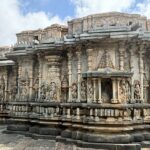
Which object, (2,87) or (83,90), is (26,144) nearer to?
(83,90)

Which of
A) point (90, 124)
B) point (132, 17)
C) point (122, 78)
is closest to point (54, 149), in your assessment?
point (90, 124)

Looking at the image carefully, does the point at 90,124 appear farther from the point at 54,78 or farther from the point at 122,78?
the point at 54,78

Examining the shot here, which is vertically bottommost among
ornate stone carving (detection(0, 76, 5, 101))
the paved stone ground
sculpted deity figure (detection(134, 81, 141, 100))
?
the paved stone ground

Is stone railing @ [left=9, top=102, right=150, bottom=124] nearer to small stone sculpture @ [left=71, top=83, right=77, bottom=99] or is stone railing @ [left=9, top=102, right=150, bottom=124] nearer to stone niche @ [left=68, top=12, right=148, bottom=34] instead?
small stone sculpture @ [left=71, top=83, right=77, bottom=99]

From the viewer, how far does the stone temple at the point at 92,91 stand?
8.97 m

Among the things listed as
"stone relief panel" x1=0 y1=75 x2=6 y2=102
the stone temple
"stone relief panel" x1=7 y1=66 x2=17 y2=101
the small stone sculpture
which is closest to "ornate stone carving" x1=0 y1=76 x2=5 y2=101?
"stone relief panel" x1=0 y1=75 x2=6 y2=102

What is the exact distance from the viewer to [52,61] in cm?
1133

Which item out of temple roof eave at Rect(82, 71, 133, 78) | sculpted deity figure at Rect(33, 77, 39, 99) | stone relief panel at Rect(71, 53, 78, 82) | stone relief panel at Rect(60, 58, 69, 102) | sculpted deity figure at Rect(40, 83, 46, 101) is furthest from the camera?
sculpted deity figure at Rect(33, 77, 39, 99)

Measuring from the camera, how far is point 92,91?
31.6ft

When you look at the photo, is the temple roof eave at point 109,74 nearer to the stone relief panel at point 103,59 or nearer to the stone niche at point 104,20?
the stone relief panel at point 103,59

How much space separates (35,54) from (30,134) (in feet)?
12.8

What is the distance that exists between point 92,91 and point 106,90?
1.79ft

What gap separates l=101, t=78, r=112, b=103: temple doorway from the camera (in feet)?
31.4

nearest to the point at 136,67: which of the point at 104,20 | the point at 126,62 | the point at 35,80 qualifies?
the point at 126,62
